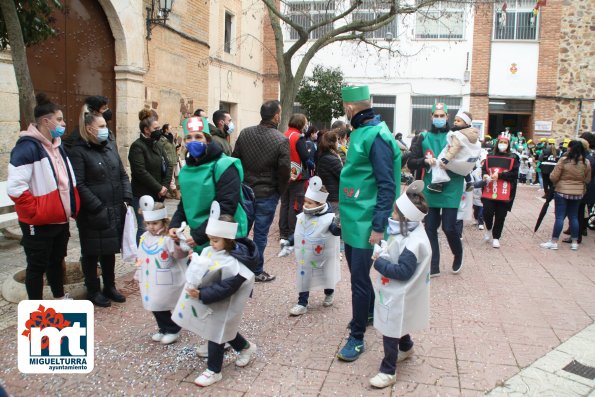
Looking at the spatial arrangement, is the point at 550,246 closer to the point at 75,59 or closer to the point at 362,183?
the point at 362,183

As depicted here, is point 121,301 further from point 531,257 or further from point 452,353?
point 531,257

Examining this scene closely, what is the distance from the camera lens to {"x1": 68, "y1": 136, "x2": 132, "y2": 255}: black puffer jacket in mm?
4504

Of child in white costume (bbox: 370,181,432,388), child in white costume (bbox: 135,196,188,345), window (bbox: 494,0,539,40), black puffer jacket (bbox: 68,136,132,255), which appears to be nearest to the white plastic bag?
black puffer jacket (bbox: 68,136,132,255)

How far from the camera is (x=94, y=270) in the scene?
478 cm

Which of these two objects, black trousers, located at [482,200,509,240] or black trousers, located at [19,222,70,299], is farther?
black trousers, located at [482,200,509,240]

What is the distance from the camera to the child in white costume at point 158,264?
381 cm

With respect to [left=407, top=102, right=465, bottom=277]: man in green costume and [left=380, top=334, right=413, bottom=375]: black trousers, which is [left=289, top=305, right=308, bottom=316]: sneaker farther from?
[left=407, top=102, right=465, bottom=277]: man in green costume

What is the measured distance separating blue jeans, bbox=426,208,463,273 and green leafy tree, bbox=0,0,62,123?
172 inches

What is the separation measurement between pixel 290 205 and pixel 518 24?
16416mm

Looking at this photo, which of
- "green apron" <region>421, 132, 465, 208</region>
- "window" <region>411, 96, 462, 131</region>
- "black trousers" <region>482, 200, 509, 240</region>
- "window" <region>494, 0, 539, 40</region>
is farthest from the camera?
"window" <region>411, 96, 462, 131</region>

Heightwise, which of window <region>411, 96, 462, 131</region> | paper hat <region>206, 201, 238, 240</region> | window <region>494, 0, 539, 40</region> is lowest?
paper hat <region>206, 201, 238, 240</region>

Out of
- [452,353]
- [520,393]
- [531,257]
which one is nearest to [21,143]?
[452,353]

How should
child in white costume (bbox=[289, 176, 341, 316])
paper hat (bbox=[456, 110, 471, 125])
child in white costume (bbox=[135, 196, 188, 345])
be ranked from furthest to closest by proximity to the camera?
1. paper hat (bbox=[456, 110, 471, 125])
2. child in white costume (bbox=[289, 176, 341, 316])
3. child in white costume (bbox=[135, 196, 188, 345])

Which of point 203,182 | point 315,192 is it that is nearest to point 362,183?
point 315,192
